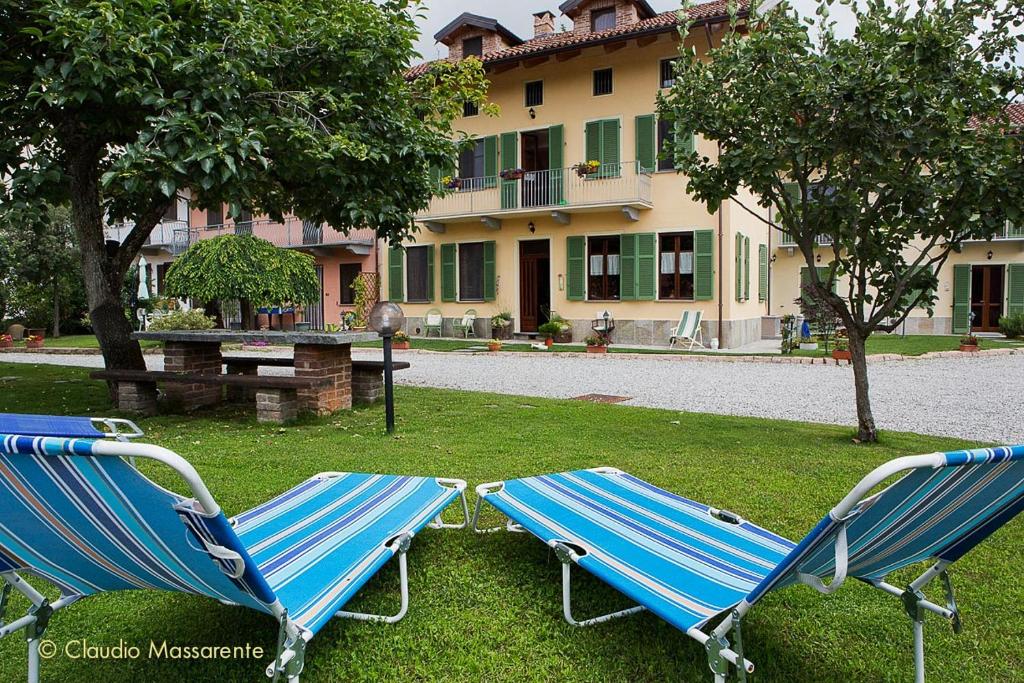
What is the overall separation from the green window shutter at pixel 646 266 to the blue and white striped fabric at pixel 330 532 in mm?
14714

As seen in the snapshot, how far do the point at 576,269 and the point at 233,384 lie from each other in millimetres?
12993

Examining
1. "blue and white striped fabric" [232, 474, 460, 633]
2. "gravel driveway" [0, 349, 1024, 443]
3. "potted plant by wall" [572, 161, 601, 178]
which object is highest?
"potted plant by wall" [572, 161, 601, 178]

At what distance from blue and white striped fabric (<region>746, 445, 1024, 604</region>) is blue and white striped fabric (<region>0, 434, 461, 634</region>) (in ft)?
3.93

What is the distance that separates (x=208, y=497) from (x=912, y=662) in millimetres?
2036

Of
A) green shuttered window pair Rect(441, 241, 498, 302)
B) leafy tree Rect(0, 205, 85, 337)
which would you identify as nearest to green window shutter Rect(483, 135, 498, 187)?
green shuttered window pair Rect(441, 241, 498, 302)

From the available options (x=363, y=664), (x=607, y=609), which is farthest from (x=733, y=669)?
(x=363, y=664)

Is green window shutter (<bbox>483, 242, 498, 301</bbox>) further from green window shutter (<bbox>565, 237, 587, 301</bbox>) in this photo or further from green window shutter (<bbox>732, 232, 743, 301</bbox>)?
green window shutter (<bbox>732, 232, 743, 301</bbox>)

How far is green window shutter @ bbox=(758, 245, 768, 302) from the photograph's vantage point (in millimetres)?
19672

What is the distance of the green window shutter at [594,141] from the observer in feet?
58.9

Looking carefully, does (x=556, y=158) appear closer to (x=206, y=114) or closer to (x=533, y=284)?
(x=533, y=284)

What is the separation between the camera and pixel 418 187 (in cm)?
700

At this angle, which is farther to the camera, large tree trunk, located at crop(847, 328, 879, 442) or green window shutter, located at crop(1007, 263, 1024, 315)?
green window shutter, located at crop(1007, 263, 1024, 315)

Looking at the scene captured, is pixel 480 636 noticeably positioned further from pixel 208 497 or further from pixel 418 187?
pixel 418 187

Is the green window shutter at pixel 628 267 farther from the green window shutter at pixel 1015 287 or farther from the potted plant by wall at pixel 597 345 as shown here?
the green window shutter at pixel 1015 287
